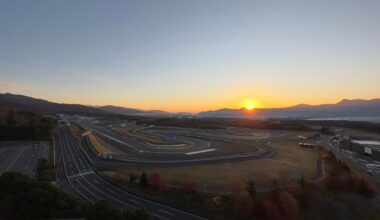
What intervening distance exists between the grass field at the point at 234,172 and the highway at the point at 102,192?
378cm

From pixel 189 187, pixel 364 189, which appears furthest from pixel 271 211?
pixel 364 189

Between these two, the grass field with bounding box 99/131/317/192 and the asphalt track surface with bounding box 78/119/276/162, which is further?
the asphalt track surface with bounding box 78/119/276/162

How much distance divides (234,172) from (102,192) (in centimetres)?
2052

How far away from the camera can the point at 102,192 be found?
41.9m

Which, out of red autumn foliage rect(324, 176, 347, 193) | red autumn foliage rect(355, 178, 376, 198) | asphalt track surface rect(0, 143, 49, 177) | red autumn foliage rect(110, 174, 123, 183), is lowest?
red autumn foliage rect(355, 178, 376, 198)

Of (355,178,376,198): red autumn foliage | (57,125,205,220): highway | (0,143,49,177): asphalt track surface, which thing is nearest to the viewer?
(57,125,205,220): highway

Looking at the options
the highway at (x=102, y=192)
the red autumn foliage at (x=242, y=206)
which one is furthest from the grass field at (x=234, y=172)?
the red autumn foliage at (x=242, y=206)

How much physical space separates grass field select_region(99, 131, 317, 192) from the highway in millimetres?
3776

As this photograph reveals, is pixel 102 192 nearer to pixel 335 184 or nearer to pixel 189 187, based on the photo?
pixel 189 187

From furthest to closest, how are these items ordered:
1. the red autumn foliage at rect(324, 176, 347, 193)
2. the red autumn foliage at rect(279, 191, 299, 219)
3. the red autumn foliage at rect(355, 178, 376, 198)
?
the red autumn foliage at rect(355, 178, 376, 198)
the red autumn foliage at rect(324, 176, 347, 193)
the red autumn foliage at rect(279, 191, 299, 219)

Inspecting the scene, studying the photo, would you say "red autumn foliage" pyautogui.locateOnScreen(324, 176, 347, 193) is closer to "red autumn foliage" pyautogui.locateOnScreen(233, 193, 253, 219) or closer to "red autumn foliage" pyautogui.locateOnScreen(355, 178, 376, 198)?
"red autumn foliage" pyautogui.locateOnScreen(355, 178, 376, 198)

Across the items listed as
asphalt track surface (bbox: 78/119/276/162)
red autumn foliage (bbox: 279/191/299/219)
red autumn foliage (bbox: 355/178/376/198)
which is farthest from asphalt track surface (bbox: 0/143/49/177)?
red autumn foliage (bbox: 355/178/376/198)

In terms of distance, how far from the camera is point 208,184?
42562 mm

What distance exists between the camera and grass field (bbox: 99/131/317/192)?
44.0m
